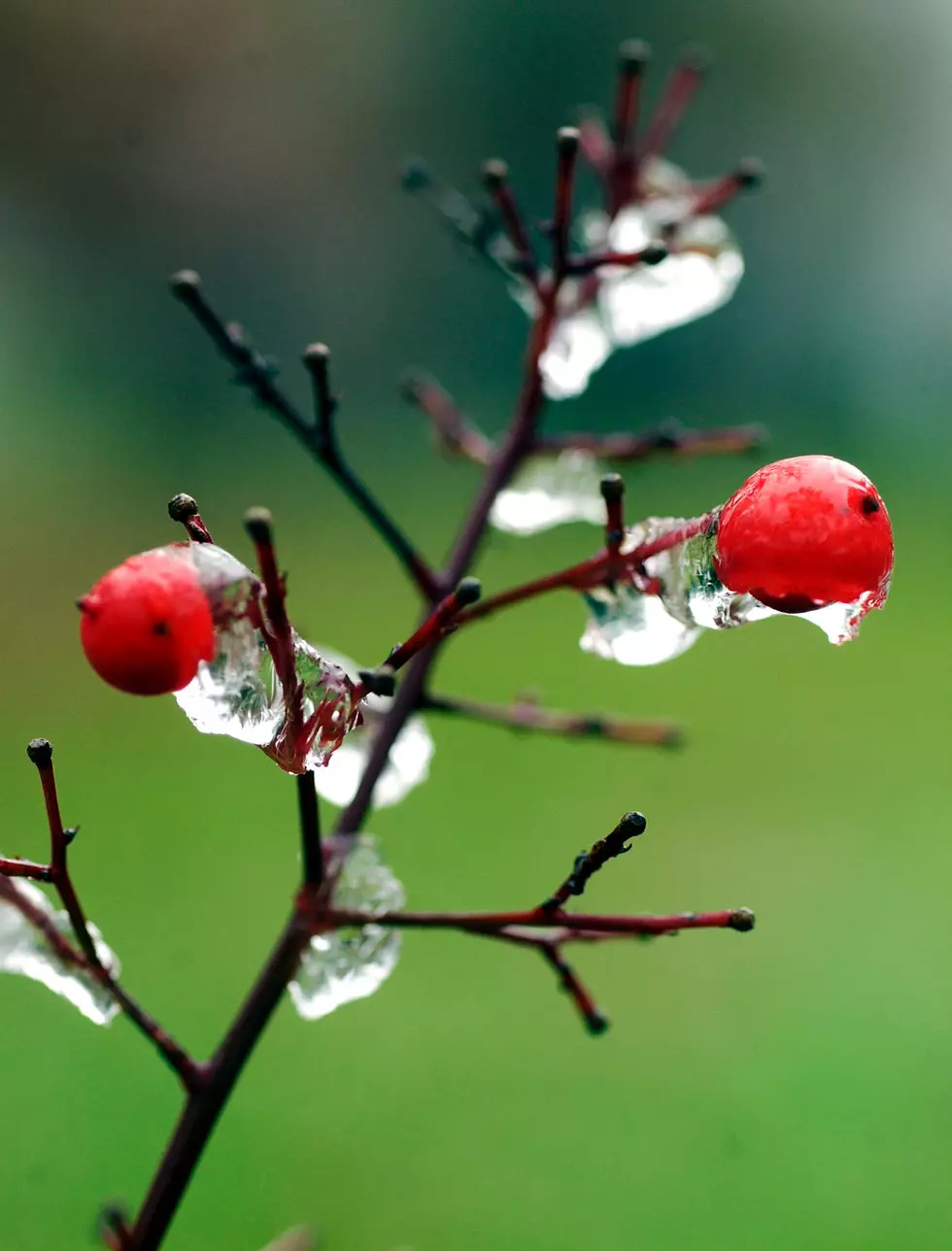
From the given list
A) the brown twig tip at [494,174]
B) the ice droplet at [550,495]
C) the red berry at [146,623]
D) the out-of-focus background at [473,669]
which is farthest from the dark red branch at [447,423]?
the red berry at [146,623]

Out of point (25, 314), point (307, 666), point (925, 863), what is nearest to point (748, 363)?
point (25, 314)

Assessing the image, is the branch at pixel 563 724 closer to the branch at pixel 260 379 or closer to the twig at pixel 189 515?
the branch at pixel 260 379

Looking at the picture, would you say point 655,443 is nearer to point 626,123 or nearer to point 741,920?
point 626,123

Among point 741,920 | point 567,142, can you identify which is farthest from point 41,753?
point 567,142

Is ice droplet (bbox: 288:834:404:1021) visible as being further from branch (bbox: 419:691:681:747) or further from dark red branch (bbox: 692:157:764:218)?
dark red branch (bbox: 692:157:764:218)

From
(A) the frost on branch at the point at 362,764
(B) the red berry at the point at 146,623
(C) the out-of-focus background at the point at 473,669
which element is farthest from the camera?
(C) the out-of-focus background at the point at 473,669

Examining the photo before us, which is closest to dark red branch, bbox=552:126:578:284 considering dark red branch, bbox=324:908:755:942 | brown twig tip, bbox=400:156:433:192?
brown twig tip, bbox=400:156:433:192
